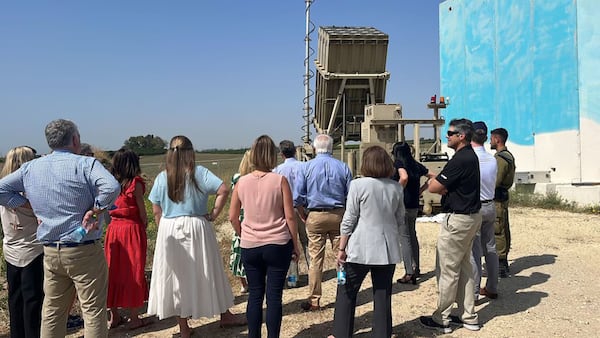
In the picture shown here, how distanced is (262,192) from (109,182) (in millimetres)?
1123

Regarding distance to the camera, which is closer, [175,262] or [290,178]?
[175,262]

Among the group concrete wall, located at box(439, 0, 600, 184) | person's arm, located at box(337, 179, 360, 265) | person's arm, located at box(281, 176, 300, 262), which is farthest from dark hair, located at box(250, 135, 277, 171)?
concrete wall, located at box(439, 0, 600, 184)

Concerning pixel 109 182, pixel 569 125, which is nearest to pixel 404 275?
pixel 109 182

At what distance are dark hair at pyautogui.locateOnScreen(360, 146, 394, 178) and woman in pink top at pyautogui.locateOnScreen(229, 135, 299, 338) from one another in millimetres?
678

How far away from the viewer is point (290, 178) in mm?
5090

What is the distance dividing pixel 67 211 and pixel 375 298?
2.45 m

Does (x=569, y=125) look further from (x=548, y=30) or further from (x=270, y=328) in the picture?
(x=270, y=328)

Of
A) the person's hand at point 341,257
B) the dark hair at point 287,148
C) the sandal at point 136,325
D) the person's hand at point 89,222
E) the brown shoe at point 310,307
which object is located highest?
the dark hair at point 287,148

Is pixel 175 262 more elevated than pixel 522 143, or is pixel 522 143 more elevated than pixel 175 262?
pixel 522 143

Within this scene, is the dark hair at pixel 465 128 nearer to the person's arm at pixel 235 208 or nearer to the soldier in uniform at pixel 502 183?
the soldier in uniform at pixel 502 183

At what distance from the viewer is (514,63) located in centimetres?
1477

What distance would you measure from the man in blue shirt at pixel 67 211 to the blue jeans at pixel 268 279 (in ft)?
3.60

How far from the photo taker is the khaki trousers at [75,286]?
10.1 feet

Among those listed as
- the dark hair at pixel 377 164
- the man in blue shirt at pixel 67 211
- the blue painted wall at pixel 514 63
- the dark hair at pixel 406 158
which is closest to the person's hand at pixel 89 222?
the man in blue shirt at pixel 67 211
